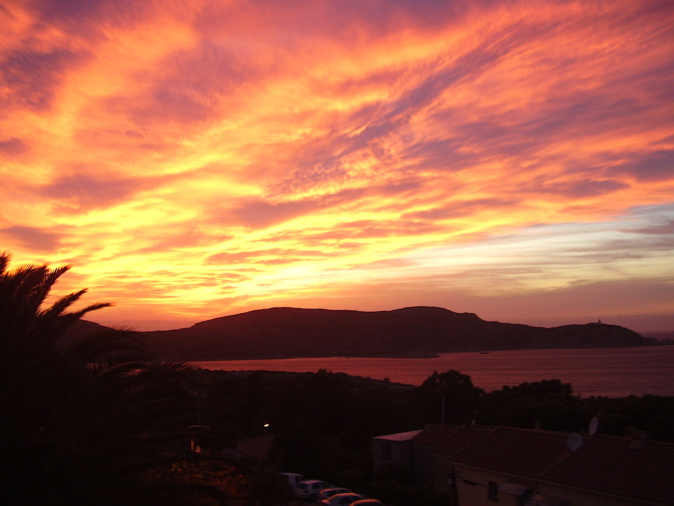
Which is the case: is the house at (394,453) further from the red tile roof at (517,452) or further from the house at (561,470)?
the red tile roof at (517,452)

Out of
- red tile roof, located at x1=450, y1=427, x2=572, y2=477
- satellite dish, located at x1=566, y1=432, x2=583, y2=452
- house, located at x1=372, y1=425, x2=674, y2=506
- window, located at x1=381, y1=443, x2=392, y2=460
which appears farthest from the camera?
window, located at x1=381, y1=443, x2=392, y2=460

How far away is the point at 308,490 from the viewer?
80.6ft

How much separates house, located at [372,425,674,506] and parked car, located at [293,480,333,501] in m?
5.81

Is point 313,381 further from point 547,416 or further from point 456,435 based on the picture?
point 456,435

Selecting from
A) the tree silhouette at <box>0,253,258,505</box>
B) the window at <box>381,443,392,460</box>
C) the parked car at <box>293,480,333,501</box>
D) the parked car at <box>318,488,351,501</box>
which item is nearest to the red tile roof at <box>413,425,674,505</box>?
the parked car at <box>318,488,351,501</box>

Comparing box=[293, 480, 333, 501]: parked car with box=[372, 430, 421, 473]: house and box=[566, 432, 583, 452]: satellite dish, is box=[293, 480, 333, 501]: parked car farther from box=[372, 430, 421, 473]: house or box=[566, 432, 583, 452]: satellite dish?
box=[566, 432, 583, 452]: satellite dish

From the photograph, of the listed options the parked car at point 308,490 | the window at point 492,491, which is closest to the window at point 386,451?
the parked car at point 308,490

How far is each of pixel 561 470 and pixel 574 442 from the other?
3.94 ft

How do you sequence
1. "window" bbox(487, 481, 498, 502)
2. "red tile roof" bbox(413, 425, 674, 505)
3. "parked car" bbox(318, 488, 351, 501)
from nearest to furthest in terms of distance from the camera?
"red tile roof" bbox(413, 425, 674, 505), "window" bbox(487, 481, 498, 502), "parked car" bbox(318, 488, 351, 501)

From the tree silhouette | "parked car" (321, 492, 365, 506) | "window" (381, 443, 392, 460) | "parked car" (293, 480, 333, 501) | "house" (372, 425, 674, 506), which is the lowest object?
"parked car" (293, 480, 333, 501)

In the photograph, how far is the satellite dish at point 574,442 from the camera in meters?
19.0

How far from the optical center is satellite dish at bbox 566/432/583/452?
1897 cm

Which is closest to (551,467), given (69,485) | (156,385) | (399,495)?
(399,495)

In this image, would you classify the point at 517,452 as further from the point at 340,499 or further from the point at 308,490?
the point at 308,490
